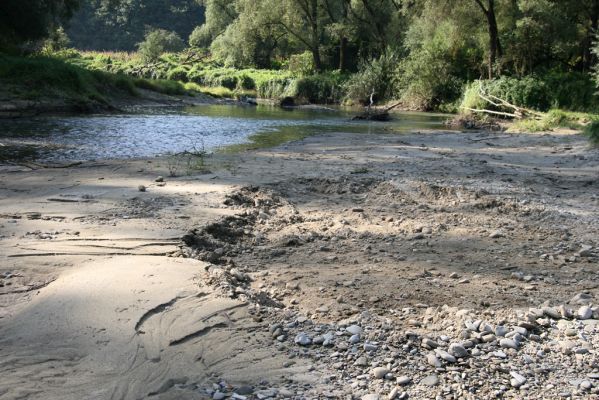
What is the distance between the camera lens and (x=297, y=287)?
5.13 meters

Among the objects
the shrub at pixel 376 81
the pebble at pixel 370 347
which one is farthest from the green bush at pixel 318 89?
the pebble at pixel 370 347

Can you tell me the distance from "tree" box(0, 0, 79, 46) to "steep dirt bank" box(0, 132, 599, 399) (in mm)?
16922

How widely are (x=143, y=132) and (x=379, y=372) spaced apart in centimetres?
1520

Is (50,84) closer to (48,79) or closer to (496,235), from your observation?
(48,79)

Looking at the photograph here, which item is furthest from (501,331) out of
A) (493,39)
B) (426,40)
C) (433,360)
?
(426,40)

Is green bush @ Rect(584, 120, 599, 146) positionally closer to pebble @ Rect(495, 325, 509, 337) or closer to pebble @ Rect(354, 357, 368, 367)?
pebble @ Rect(495, 325, 509, 337)

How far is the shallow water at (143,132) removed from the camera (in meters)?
13.1

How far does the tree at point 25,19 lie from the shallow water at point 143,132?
5.99 m

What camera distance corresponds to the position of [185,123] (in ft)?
68.3

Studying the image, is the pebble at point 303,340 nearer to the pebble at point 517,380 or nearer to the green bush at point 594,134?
the pebble at point 517,380

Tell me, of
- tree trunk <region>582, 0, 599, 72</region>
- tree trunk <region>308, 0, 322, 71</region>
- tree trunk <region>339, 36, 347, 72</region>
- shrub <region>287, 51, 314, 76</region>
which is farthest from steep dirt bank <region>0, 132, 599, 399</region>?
shrub <region>287, 51, 314, 76</region>

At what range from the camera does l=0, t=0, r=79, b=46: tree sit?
75.8 ft

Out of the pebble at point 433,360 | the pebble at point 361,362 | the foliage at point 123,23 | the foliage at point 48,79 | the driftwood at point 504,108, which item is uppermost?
the foliage at point 123,23

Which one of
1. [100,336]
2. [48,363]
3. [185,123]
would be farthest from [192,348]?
[185,123]
